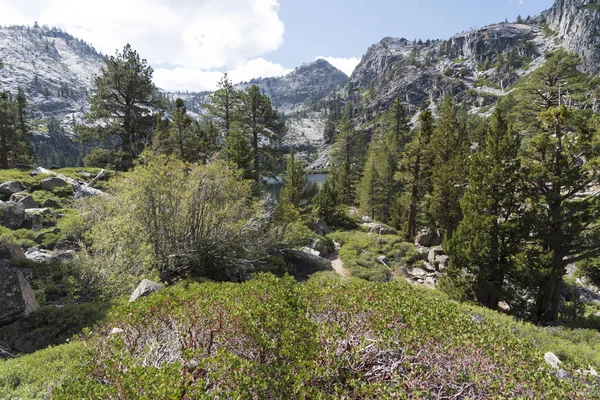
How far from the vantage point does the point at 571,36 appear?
127250 mm

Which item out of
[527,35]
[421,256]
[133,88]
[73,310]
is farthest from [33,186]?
[527,35]

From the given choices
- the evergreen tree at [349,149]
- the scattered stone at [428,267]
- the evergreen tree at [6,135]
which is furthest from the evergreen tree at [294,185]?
the evergreen tree at [349,149]

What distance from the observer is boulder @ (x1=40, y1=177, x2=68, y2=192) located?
64.6ft

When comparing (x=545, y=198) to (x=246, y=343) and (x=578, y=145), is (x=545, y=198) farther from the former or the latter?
(x=246, y=343)

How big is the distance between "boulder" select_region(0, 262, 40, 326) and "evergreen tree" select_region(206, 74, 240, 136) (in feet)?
69.1

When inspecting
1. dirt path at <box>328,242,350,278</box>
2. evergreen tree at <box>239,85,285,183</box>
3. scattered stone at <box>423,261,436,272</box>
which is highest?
evergreen tree at <box>239,85,285,183</box>

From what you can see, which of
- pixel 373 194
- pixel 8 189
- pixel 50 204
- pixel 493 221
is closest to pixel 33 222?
pixel 50 204

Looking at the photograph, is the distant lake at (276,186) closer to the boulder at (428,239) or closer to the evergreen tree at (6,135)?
the boulder at (428,239)

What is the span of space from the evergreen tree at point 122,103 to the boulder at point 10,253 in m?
18.3

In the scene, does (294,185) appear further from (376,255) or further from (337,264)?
(376,255)

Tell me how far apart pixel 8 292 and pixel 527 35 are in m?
211

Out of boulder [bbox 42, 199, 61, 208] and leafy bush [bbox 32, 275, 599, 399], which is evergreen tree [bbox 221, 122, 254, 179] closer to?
boulder [bbox 42, 199, 61, 208]

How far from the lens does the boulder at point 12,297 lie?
7.04 metres

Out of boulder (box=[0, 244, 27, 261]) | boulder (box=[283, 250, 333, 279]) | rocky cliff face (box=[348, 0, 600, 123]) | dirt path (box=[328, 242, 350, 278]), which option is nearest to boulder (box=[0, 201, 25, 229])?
boulder (box=[0, 244, 27, 261])
